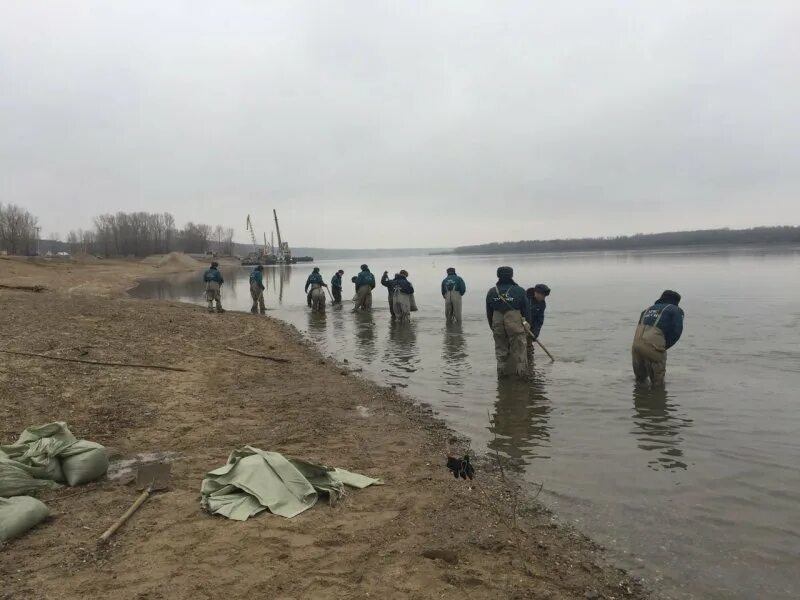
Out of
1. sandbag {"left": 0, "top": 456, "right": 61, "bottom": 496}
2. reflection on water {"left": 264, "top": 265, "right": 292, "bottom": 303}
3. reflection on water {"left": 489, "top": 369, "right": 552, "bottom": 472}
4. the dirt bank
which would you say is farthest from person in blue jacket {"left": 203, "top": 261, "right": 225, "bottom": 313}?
sandbag {"left": 0, "top": 456, "right": 61, "bottom": 496}

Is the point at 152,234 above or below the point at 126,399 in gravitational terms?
above

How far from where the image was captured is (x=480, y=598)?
3.43m

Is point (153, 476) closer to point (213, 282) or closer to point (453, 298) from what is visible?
point (453, 298)

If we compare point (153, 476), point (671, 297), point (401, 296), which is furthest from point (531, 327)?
point (401, 296)

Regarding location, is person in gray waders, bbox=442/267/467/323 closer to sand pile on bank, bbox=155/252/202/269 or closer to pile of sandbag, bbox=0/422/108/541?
pile of sandbag, bbox=0/422/108/541

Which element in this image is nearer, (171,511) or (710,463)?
(171,511)

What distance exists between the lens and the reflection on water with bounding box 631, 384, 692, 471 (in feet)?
20.0

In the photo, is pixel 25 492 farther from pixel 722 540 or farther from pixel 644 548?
pixel 722 540

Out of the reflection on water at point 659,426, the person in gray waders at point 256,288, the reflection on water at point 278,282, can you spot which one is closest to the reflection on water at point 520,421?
the reflection on water at point 659,426

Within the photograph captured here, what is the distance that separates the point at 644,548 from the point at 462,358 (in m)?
8.46

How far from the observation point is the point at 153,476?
502 cm

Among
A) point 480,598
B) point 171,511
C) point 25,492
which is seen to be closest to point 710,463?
point 480,598

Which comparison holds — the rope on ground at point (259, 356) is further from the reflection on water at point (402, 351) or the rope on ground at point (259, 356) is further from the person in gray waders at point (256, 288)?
the person in gray waders at point (256, 288)

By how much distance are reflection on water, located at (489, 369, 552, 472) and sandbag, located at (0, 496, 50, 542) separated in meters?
4.48
